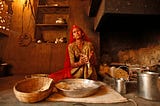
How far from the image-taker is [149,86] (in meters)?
1.19

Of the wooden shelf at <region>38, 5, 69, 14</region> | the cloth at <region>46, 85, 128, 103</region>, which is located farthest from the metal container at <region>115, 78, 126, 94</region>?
the wooden shelf at <region>38, 5, 69, 14</region>

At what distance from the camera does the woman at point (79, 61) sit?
193 cm

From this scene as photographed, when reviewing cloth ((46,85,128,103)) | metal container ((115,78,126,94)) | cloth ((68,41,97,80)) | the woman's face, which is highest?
the woman's face

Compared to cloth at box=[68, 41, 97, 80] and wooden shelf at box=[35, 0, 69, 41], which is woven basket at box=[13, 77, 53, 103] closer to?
cloth at box=[68, 41, 97, 80]

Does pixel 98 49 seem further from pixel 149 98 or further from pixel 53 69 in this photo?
pixel 149 98

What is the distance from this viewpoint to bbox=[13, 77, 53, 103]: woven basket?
1063 millimetres

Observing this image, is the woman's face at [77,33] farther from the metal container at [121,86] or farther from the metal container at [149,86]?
the metal container at [149,86]

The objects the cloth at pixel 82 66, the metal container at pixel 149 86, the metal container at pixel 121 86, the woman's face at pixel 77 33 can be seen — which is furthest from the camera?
the woman's face at pixel 77 33

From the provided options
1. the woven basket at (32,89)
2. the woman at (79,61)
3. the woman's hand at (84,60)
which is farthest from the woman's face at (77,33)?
the woven basket at (32,89)

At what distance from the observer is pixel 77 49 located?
2096 millimetres

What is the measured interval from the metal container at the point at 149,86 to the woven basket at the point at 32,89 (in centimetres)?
81

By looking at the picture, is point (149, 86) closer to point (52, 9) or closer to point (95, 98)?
point (95, 98)

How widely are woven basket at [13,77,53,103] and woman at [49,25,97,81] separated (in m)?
0.56

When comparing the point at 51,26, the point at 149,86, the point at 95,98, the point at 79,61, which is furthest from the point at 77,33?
the point at 149,86
